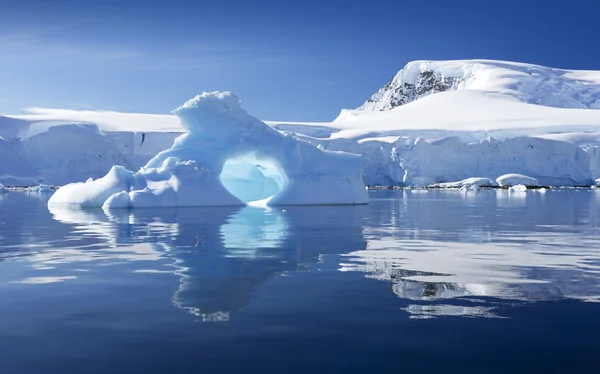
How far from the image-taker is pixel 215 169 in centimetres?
2162

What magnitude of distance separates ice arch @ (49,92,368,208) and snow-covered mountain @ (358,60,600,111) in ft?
264

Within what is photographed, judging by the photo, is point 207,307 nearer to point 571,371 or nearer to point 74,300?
point 74,300

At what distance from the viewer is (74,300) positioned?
5.64 meters

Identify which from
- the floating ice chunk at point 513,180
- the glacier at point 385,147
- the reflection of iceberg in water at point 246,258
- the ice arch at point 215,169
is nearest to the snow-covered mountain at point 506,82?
the glacier at point 385,147

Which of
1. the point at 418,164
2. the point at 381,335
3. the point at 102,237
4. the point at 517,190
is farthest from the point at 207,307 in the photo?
the point at 418,164

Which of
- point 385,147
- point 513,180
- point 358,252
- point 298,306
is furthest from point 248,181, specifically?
point 513,180

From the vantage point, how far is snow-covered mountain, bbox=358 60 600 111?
9925 cm

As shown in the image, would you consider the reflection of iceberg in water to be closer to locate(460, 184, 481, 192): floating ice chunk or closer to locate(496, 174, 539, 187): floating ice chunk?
locate(460, 184, 481, 192): floating ice chunk

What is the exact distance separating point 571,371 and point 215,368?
2.10 metres

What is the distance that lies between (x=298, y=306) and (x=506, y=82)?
10721cm

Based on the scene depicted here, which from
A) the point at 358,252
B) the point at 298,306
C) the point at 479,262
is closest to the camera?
the point at 298,306

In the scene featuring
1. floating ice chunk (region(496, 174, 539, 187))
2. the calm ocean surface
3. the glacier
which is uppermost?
the glacier

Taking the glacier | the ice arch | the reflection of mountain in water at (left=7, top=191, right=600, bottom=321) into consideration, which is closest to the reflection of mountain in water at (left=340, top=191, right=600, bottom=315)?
the reflection of mountain in water at (left=7, top=191, right=600, bottom=321)

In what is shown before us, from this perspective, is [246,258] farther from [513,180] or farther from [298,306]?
[513,180]
